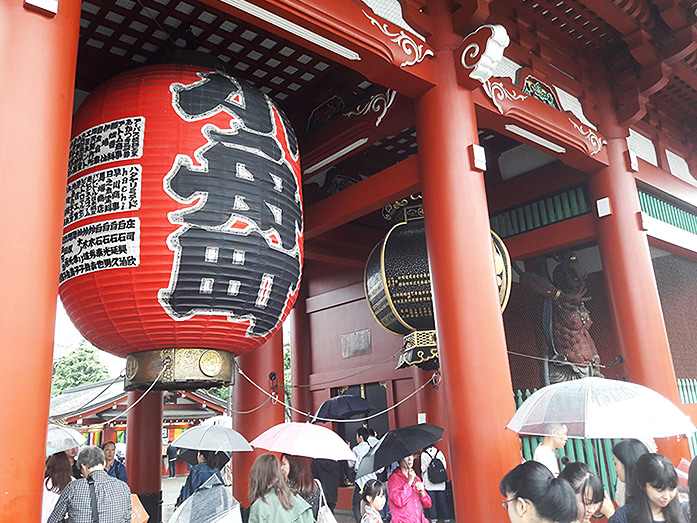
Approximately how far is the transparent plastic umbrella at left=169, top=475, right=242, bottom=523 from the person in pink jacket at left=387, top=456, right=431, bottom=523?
1.33 meters

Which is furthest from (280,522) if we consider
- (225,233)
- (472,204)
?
(472,204)

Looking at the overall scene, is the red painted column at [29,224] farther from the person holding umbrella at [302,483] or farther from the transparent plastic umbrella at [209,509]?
the person holding umbrella at [302,483]

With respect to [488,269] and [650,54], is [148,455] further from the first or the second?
[650,54]

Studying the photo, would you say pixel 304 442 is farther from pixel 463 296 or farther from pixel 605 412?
pixel 605 412

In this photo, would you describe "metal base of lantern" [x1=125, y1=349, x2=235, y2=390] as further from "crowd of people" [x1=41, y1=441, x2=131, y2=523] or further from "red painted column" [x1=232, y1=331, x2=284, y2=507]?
"red painted column" [x1=232, y1=331, x2=284, y2=507]

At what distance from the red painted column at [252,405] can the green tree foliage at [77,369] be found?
3046cm

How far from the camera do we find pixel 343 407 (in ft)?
24.7

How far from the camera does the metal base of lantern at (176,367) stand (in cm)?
326

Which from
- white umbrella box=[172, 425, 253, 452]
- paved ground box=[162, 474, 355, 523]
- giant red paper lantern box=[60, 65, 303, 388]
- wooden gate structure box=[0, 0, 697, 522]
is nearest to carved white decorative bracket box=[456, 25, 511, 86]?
wooden gate structure box=[0, 0, 697, 522]

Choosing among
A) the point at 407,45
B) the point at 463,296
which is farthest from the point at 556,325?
the point at 407,45

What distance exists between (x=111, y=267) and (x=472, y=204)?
249 cm

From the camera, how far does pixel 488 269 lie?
4.18 meters

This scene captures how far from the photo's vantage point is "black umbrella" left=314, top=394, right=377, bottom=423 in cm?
748

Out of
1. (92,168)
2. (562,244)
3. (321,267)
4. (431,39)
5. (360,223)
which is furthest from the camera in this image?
(321,267)
